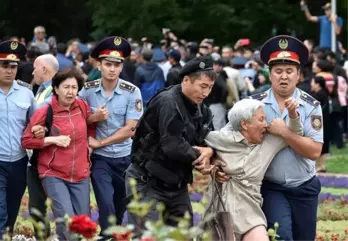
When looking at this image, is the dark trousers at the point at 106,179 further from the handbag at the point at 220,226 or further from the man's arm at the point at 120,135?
the handbag at the point at 220,226

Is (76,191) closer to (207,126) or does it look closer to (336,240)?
(207,126)

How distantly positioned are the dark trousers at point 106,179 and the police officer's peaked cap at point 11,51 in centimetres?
122

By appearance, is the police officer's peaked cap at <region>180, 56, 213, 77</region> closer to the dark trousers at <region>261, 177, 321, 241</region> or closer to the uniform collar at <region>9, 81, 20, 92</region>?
the dark trousers at <region>261, 177, 321, 241</region>

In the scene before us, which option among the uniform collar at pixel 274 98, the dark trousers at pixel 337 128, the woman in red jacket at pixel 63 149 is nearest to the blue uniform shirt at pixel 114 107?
the woman in red jacket at pixel 63 149

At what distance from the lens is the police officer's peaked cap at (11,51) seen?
12.1 m

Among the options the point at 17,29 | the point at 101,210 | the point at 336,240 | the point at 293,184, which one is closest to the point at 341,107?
the point at 336,240

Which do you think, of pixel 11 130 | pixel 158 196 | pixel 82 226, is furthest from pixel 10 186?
pixel 82 226

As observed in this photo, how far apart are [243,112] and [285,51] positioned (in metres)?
0.79

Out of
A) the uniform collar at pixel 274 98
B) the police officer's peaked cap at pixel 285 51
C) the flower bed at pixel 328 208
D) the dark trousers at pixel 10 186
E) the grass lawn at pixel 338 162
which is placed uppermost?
the police officer's peaked cap at pixel 285 51

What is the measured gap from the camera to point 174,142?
969 centimetres

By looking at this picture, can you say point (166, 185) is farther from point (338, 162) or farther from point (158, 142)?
point (338, 162)

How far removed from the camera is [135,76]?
81.4ft

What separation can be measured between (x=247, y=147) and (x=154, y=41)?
29809 mm

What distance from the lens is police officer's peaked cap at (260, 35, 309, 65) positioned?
10.1m
